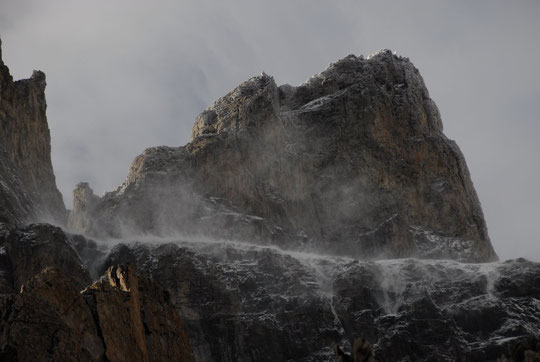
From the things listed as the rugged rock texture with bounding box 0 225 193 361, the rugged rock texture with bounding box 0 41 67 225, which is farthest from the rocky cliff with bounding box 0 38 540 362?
the rugged rock texture with bounding box 0 41 67 225

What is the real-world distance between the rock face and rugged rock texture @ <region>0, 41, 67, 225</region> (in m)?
11.2

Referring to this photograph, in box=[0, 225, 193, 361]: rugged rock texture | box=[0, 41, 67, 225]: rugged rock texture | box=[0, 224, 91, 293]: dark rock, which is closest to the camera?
box=[0, 225, 193, 361]: rugged rock texture

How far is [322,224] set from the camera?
143 meters

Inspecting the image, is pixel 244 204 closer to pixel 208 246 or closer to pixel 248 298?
pixel 208 246

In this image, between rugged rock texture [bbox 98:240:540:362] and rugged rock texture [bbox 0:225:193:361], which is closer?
rugged rock texture [bbox 0:225:193:361]

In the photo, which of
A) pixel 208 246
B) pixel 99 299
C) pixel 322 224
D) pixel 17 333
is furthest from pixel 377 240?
pixel 17 333

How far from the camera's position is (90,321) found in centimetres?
6488

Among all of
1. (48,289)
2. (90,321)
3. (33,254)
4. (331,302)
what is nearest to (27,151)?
(33,254)

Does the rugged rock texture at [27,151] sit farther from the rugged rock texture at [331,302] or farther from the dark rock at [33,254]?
the rugged rock texture at [331,302]

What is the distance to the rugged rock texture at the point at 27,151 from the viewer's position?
361ft

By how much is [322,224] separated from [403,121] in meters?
22.1

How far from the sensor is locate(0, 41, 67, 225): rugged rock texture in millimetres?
110062

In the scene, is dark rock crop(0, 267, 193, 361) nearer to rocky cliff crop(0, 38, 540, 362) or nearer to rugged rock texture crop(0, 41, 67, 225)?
rocky cliff crop(0, 38, 540, 362)

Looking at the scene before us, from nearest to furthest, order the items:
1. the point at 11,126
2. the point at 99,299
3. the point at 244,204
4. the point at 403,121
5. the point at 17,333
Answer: the point at 17,333, the point at 99,299, the point at 11,126, the point at 244,204, the point at 403,121
